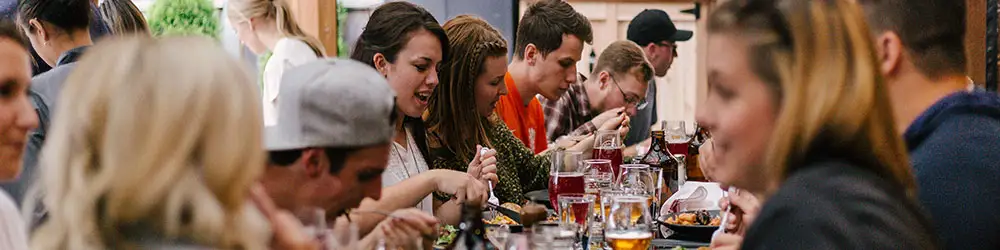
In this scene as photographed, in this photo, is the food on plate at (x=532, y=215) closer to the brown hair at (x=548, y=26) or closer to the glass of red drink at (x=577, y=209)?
the glass of red drink at (x=577, y=209)

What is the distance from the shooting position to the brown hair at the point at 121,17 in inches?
147

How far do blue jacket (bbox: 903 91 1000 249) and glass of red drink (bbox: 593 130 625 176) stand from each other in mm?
1933

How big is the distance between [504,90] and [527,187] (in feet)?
1.70

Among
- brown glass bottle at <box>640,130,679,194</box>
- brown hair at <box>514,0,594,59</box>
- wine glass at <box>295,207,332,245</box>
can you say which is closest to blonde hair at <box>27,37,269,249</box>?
wine glass at <box>295,207,332,245</box>

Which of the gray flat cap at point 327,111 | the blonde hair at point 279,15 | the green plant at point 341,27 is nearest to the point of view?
the gray flat cap at point 327,111

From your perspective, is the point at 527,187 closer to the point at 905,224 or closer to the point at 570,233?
the point at 570,233

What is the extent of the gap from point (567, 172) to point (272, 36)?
7.69 ft

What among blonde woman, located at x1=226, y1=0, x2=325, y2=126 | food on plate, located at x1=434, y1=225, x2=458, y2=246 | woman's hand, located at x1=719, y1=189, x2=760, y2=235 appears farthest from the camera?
blonde woman, located at x1=226, y1=0, x2=325, y2=126

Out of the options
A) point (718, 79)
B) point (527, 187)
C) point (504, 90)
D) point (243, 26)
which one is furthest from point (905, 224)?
point (243, 26)

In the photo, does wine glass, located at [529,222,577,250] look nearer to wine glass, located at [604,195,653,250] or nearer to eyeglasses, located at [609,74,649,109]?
wine glass, located at [604,195,653,250]

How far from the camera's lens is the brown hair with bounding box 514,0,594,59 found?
4750 mm

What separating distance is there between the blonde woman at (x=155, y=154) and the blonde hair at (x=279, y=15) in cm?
368

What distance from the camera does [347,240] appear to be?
57.1 inches

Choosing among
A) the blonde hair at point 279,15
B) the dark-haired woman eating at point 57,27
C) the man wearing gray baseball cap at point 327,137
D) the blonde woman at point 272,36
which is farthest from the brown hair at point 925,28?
the blonde hair at point 279,15
